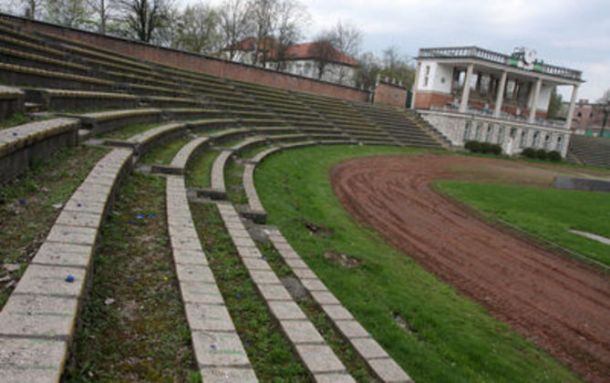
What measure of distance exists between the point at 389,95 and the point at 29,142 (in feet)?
139

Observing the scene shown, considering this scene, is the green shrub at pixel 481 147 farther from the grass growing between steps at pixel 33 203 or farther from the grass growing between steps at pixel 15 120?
the grass growing between steps at pixel 15 120

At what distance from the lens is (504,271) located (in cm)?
877

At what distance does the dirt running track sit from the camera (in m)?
6.31

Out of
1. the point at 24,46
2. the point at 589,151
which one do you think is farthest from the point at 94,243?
the point at 589,151

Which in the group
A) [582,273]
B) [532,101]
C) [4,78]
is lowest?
[582,273]

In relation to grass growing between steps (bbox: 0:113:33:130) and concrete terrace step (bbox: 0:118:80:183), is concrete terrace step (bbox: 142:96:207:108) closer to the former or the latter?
grass growing between steps (bbox: 0:113:33:130)

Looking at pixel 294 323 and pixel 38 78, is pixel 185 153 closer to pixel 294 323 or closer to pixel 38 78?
pixel 38 78

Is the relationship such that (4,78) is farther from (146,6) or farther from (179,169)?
(146,6)

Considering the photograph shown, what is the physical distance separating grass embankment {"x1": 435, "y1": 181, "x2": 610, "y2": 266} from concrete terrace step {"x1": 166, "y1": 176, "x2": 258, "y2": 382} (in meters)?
9.42

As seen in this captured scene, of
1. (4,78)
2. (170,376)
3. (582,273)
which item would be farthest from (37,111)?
(582,273)

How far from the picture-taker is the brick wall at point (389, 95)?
44.2 meters

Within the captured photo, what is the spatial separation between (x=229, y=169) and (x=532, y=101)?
43.7m

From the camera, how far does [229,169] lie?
→ 11.6 m

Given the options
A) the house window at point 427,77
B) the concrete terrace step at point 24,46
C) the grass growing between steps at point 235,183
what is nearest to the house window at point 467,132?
the house window at point 427,77
